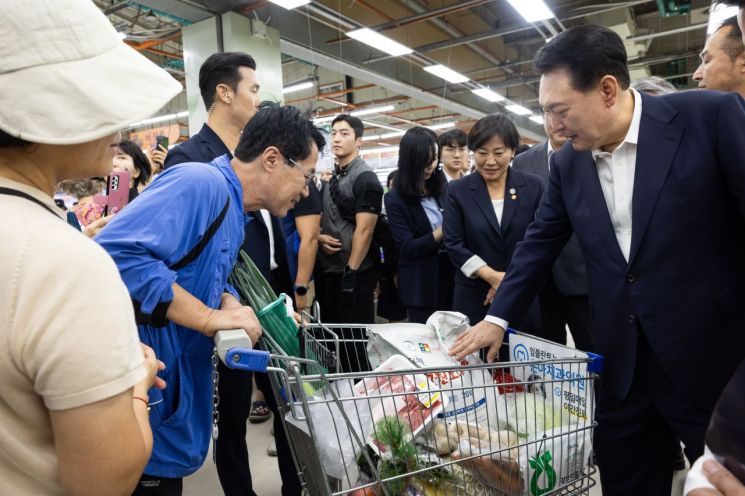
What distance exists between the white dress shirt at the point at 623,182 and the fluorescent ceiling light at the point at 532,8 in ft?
16.4

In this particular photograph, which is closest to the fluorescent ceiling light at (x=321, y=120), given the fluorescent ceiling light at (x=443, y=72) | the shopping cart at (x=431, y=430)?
the shopping cart at (x=431, y=430)

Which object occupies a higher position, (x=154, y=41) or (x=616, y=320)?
(x=154, y=41)

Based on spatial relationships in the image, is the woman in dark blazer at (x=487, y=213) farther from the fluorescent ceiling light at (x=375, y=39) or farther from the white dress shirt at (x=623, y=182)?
the fluorescent ceiling light at (x=375, y=39)

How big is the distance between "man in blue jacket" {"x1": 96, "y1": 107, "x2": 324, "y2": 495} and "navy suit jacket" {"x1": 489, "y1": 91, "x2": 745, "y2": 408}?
1.01 meters

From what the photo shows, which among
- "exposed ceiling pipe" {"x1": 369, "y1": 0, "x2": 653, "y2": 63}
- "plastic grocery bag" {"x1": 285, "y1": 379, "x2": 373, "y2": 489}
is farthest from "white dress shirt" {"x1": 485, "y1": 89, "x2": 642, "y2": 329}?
"exposed ceiling pipe" {"x1": 369, "y1": 0, "x2": 653, "y2": 63}

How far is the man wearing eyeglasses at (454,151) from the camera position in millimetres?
3615

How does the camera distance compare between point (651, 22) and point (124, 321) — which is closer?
point (124, 321)

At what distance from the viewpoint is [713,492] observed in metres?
0.79

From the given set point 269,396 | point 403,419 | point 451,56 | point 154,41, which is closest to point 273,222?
point 269,396

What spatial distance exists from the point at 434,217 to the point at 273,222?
114 centimetres

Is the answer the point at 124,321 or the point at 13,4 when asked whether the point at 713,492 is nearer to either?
the point at 124,321

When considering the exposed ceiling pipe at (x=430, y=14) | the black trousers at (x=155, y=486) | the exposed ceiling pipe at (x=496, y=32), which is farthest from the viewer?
the exposed ceiling pipe at (x=496, y=32)

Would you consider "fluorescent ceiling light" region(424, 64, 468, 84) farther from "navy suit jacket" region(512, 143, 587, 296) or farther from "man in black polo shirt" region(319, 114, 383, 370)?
"navy suit jacket" region(512, 143, 587, 296)

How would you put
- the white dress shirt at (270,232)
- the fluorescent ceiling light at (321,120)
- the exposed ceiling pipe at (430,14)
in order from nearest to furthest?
the white dress shirt at (270,232), the fluorescent ceiling light at (321,120), the exposed ceiling pipe at (430,14)
